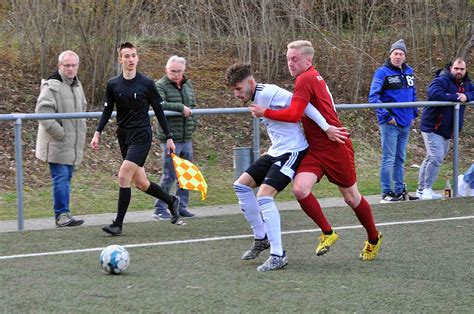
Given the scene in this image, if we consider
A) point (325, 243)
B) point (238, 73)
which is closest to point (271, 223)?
point (325, 243)

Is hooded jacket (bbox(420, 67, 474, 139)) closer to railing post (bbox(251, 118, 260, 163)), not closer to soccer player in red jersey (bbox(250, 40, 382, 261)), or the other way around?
railing post (bbox(251, 118, 260, 163))

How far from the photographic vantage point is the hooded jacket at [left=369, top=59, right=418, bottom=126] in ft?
42.1

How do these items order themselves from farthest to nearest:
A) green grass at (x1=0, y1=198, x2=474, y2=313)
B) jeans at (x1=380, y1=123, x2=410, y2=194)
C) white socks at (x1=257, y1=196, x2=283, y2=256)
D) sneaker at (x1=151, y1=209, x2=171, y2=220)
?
jeans at (x1=380, y1=123, x2=410, y2=194), sneaker at (x1=151, y1=209, x2=171, y2=220), white socks at (x1=257, y1=196, x2=283, y2=256), green grass at (x1=0, y1=198, x2=474, y2=313)

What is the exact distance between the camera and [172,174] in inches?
453

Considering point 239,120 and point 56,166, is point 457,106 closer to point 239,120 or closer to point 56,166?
point 239,120

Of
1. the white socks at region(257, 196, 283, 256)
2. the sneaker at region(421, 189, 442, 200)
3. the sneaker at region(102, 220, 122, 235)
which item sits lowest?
the sneaker at region(102, 220, 122, 235)

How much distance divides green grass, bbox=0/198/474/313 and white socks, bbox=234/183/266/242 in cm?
27

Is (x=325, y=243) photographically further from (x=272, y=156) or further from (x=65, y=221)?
(x=65, y=221)

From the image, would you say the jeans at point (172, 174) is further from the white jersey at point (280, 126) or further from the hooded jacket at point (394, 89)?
the white jersey at point (280, 126)

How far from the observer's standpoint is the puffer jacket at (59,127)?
10891 mm

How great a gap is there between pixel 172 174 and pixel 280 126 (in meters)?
3.37

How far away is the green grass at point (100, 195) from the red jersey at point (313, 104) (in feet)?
11.8

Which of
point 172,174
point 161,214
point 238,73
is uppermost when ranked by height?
point 238,73

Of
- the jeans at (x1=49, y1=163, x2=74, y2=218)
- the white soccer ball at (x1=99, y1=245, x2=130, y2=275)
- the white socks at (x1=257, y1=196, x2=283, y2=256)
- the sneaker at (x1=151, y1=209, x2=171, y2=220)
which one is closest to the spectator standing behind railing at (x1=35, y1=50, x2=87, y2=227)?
the jeans at (x1=49, y1=163, x2=74, y2=218)
